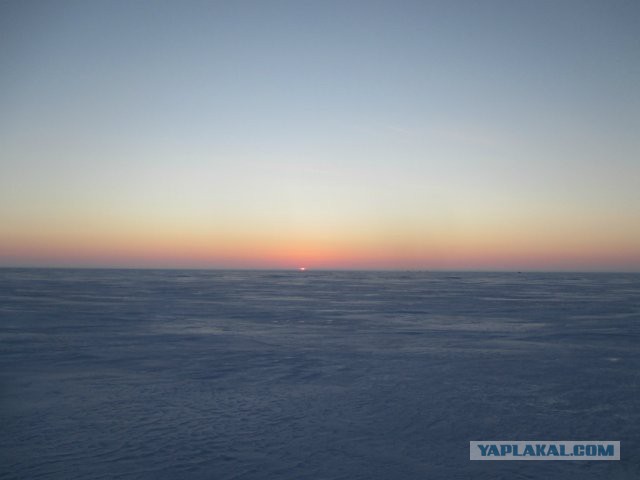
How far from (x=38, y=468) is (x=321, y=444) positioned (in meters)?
3.63

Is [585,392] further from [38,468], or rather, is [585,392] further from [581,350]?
[38,468]

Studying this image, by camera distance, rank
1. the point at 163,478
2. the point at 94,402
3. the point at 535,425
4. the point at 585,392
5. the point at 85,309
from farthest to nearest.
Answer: the point at 85,309
the point at 585,392
the point at 94,402
the point at 535,425
the point at 163,478

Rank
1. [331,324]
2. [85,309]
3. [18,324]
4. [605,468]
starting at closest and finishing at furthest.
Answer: [605,468] < [18,324] < [331,324] < [85,309]

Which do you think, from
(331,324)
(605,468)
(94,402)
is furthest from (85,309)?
(605,468)

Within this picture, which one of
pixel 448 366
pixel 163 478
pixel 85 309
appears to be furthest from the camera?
pixel 85 309

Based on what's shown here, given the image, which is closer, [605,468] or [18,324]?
[605,468]

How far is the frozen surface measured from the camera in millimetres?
6309

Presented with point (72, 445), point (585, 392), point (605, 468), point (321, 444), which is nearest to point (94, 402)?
point (72, 445)

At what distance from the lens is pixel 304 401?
9070 mm

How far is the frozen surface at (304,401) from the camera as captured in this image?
248 inches

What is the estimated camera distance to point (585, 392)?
9.84m

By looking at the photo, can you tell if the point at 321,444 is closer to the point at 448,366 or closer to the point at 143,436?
the point at 143,436

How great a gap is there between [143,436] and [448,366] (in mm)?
7714

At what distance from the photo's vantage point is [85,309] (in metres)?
25.5
